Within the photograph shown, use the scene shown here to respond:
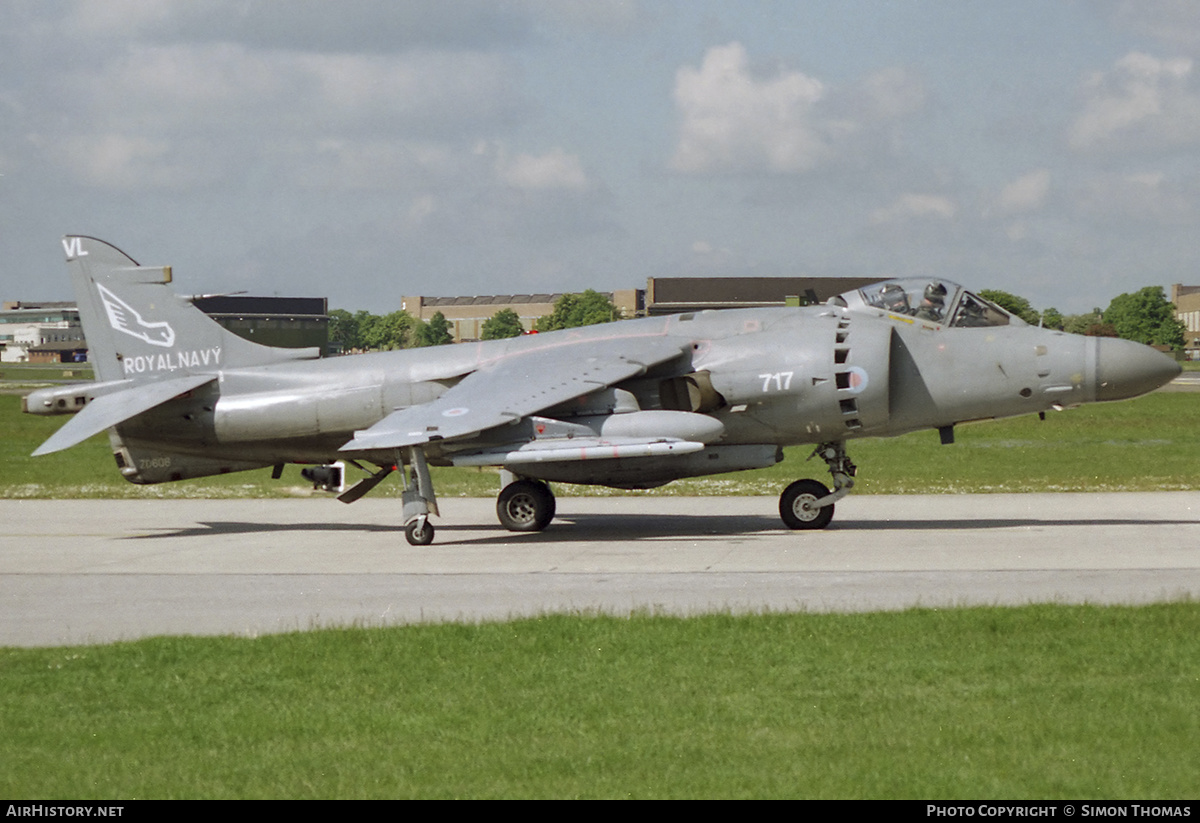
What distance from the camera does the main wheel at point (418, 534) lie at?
691 inches

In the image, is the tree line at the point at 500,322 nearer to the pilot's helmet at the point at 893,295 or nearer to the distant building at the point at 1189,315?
the pilot's helmet at the point at 893,295

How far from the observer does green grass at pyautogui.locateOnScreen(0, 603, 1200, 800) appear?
6.61 metres

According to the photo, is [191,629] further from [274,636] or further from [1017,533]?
[1017,533]

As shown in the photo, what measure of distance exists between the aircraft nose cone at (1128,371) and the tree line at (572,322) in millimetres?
67034

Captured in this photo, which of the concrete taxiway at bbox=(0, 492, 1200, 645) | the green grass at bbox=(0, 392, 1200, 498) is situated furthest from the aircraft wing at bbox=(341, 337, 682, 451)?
the green grass at bbox=(0, 392, 1200, 498)

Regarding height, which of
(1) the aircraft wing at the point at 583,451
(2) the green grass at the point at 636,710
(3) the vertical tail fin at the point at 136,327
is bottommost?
(2) the green grass at the point at 636,710

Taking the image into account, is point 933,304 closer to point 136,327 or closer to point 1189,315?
point 136,327

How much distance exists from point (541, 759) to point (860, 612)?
16.4ft

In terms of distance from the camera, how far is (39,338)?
16925cm

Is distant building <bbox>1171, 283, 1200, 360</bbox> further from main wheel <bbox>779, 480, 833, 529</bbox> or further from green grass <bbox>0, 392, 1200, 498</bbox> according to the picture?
main wheel <bbox>779, 480, 833, 529</bbox>

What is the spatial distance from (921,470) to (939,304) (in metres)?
11.1

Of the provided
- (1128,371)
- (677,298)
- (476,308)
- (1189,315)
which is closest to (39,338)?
(476,308)

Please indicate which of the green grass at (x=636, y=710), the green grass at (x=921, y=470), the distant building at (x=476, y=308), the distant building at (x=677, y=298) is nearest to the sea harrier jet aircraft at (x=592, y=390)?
the green grass at (x=921, y=470)

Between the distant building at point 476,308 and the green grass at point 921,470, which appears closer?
the green grass at point 921,470
